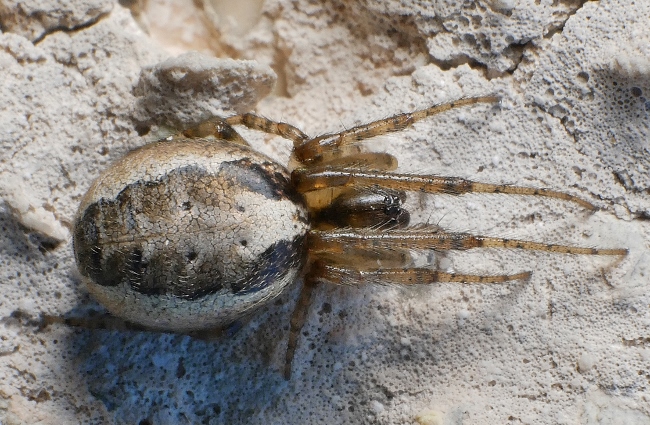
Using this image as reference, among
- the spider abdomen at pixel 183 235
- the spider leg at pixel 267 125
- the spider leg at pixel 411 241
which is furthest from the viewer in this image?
the spider leg at pixel 267 125

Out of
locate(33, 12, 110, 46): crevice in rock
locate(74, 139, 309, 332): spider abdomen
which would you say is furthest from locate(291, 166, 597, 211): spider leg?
locate(33, 12, 110, 46): crevice in rock

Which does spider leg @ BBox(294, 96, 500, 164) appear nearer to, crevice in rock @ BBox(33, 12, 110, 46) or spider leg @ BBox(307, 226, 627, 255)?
spider leg @ BBox(307, 226, 627, 255)

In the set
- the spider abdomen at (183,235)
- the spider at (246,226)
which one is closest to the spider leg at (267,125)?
the spider at (246,226)

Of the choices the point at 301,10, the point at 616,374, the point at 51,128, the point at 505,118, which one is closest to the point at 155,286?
the point at 51,128

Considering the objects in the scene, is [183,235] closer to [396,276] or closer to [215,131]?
[215,131]

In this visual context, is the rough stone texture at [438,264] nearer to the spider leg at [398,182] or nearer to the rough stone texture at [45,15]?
the rough stone texture at [45,15]

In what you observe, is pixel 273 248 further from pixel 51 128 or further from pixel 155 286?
pixel 51 128
